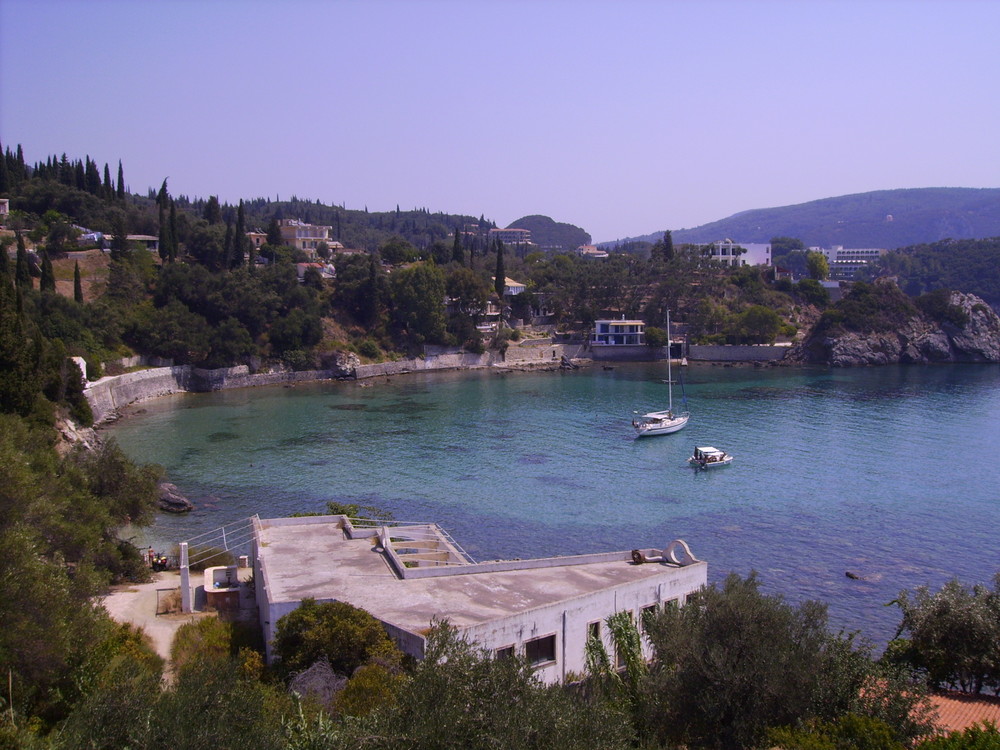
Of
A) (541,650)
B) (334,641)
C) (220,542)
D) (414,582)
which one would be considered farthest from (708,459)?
(334,641)

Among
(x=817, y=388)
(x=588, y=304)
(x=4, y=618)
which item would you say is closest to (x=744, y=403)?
(x=817, y=388)

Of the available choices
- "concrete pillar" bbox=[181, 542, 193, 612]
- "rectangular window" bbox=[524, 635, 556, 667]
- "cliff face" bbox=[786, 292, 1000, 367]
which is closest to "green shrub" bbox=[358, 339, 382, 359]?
"cliff face" bbox=[786, 292, 1000, 367]

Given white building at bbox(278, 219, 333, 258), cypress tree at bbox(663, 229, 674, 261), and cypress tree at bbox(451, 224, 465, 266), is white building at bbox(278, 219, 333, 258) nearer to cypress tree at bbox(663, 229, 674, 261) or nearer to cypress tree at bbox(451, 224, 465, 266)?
cypress tree at bbox(451, 224, 465, 266)

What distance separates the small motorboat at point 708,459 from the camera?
154 ft

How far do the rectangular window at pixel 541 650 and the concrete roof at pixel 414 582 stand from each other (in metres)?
0.69

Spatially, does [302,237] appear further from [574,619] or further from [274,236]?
[574,619]

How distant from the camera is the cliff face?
99.9m

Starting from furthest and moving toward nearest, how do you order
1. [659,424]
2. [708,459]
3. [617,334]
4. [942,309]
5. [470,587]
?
1. [942,309]
2. [617,334]
3. [659,424]
4. [708,459]
5. [470,587]

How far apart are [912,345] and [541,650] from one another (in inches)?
3916

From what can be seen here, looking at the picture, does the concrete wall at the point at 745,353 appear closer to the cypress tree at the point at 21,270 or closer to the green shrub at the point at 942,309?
the green shrub at the point at 942,309

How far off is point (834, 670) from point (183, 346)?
67737mm

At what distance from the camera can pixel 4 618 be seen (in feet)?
45.6

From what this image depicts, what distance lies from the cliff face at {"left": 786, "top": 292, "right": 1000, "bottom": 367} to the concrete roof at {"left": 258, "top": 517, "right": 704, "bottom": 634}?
86287 millimetres

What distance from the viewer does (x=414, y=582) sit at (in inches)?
766
